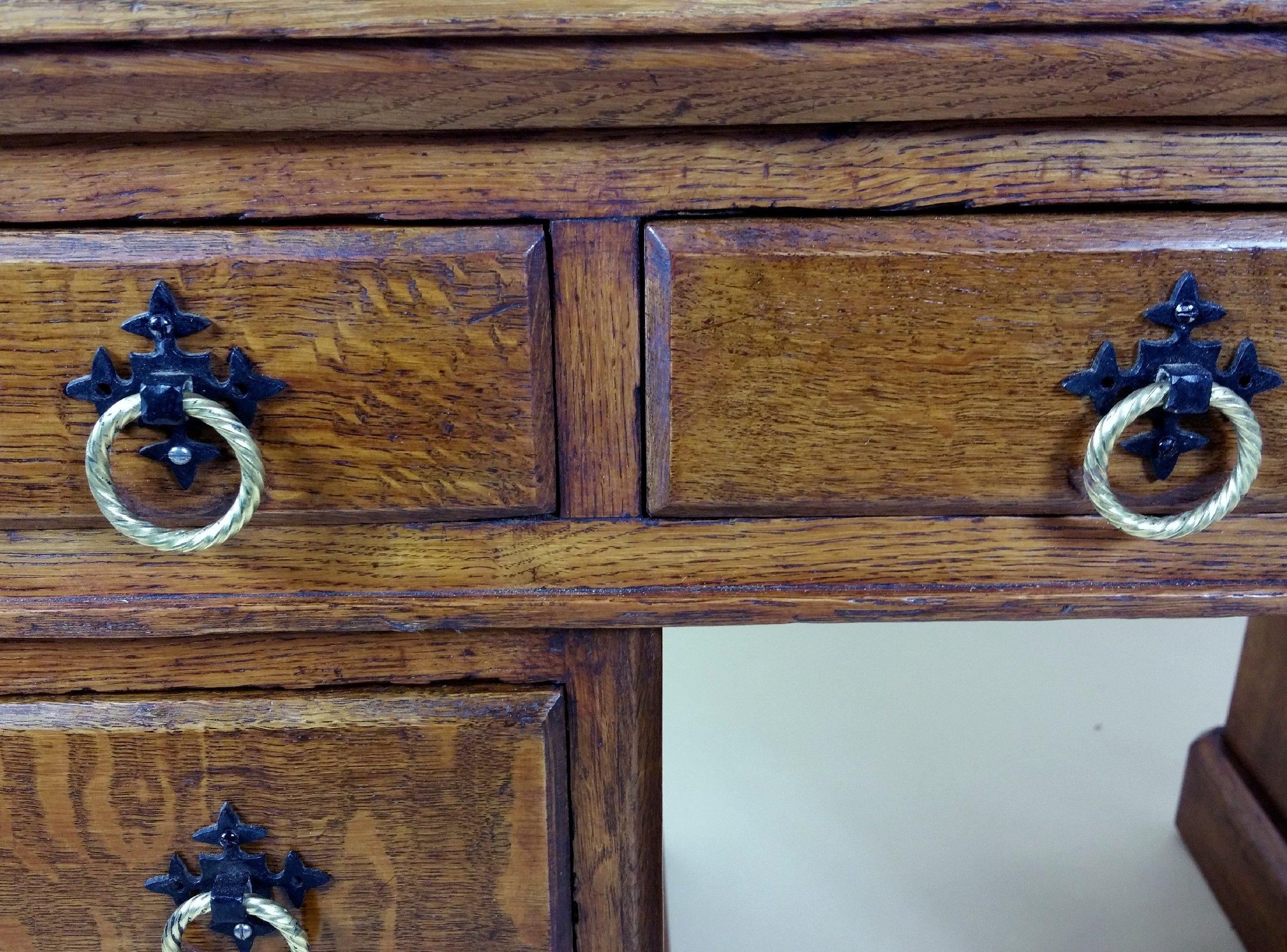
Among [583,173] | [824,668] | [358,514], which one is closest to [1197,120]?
[583,173]

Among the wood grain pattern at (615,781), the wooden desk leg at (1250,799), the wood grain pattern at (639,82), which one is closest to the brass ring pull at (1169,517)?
the wood grain pattern at (639,82)

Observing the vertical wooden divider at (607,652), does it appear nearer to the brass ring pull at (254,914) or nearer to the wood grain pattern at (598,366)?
the wood grain pattern at (598,366)

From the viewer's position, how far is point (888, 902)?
0.83 metres

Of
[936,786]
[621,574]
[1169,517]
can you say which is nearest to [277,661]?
[621,574]

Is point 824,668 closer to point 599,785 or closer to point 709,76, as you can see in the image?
point 599,785

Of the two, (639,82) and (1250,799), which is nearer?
(639,82)

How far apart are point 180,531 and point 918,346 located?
300mm

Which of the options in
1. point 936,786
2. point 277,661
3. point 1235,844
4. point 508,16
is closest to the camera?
point 508,16

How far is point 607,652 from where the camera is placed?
490 millimetres

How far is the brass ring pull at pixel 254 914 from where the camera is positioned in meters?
0.48

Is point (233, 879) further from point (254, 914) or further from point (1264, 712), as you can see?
point (1264, 712)

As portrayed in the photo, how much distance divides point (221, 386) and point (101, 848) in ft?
0.81

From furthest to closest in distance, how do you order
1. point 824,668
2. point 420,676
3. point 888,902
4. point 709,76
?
point 824,668, point 888,902, point 420,676, point 709,76

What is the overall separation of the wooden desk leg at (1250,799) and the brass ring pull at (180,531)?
73 cm
